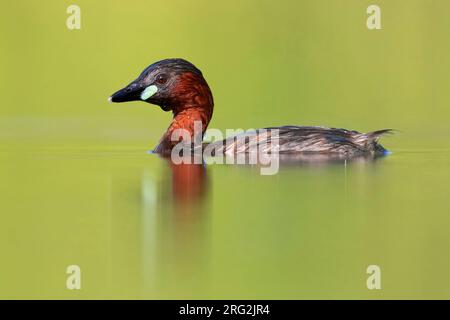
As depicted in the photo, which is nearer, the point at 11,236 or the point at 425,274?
the point at 425,274

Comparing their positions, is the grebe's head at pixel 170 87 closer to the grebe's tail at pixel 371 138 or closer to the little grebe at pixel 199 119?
the little grebe at pixel 199 119

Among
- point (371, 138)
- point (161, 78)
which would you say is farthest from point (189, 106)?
point (371, 138)

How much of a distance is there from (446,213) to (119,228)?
252cm

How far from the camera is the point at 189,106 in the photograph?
12.3 meters

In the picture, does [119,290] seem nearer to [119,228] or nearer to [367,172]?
[119,228]

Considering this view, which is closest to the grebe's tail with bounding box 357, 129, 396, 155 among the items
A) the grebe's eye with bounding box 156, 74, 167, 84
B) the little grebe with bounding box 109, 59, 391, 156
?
the little grebe with bounding box 109, 59, 391, 156

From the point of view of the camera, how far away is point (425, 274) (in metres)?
5.78

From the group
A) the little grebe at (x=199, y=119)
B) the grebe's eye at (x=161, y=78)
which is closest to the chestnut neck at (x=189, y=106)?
the little grebe at (x=199, y=119)

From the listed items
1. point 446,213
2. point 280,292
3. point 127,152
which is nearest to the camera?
point 280,292

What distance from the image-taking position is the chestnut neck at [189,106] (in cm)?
1217

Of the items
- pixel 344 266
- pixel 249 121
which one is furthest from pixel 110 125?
pixel 344 266

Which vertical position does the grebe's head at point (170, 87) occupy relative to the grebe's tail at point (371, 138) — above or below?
above

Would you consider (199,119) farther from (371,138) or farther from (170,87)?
(371,138)

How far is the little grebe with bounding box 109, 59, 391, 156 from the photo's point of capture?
1153 centimetres
